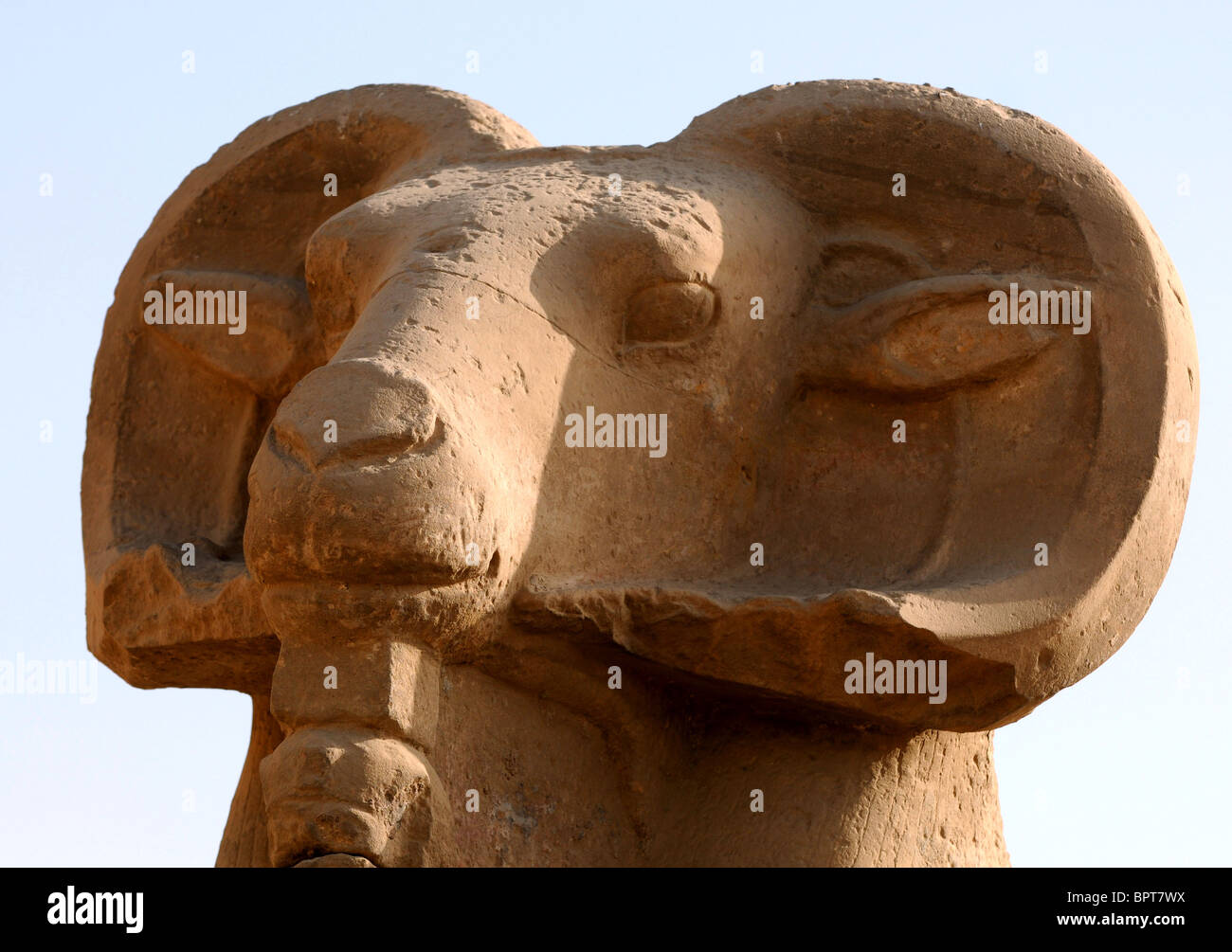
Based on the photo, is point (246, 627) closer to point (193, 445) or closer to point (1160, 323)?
point (193, 445)

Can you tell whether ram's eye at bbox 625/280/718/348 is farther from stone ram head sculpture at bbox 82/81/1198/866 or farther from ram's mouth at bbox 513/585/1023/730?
ram's mouth at bbox 513/585/1023/730

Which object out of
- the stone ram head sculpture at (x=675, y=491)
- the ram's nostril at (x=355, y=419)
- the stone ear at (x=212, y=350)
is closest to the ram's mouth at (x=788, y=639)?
the stone ram head sculpture at (x=675, y=491)

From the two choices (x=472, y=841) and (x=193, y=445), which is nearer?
(x=472, y=841)

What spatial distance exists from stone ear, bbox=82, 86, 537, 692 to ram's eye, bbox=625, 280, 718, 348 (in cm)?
84

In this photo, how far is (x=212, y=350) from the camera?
769 centimetres

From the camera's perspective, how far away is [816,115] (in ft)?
24.1

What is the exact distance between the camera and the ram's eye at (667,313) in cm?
688

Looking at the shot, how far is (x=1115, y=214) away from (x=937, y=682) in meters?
1.41

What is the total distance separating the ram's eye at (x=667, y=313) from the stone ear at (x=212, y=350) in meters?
0.84

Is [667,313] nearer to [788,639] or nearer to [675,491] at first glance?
[675,491]

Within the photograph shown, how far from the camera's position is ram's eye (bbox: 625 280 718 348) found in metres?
6.88

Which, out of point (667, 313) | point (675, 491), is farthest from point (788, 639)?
point (667, 313)

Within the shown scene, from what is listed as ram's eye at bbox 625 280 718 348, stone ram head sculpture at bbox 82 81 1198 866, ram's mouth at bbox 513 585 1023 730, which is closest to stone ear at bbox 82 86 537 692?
stone ram head sculpture at bbox 82 81 1198 866

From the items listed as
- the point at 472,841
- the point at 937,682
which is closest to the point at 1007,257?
the point at 937,682
